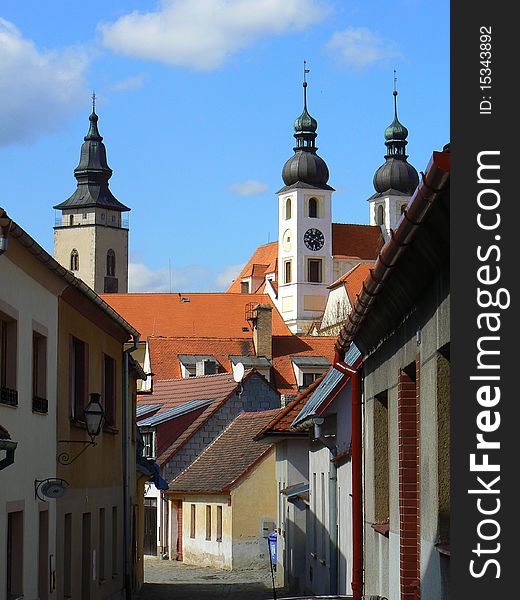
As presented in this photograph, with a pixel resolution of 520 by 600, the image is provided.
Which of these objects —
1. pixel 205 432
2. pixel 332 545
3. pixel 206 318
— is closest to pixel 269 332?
pixel 206 318

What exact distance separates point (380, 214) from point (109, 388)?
428 feet

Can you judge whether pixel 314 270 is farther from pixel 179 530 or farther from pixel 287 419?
pixel 287 419

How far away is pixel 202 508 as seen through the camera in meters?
39.8

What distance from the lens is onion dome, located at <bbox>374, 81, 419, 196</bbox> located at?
149m

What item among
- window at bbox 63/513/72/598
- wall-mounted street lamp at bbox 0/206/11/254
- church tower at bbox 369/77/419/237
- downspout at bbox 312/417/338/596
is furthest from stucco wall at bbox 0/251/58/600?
church tower at bbox 369/77/419/237

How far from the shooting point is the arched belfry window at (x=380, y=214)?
15150cm

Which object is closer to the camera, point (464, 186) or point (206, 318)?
point (464, 186)

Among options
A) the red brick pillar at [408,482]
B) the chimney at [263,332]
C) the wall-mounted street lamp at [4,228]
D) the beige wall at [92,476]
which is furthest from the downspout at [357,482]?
the chimney at [263,332]

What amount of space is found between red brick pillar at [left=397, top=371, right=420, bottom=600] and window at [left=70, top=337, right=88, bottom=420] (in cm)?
916

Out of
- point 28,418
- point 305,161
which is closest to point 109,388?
point 28,418

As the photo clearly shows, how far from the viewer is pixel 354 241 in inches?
5719

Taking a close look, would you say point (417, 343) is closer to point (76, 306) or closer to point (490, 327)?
point (490, 327)

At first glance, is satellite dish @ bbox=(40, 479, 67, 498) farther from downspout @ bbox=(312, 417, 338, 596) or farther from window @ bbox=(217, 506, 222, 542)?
window @ bbox=(217, 506, 222, 542)

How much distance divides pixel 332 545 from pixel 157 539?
24.5 m
